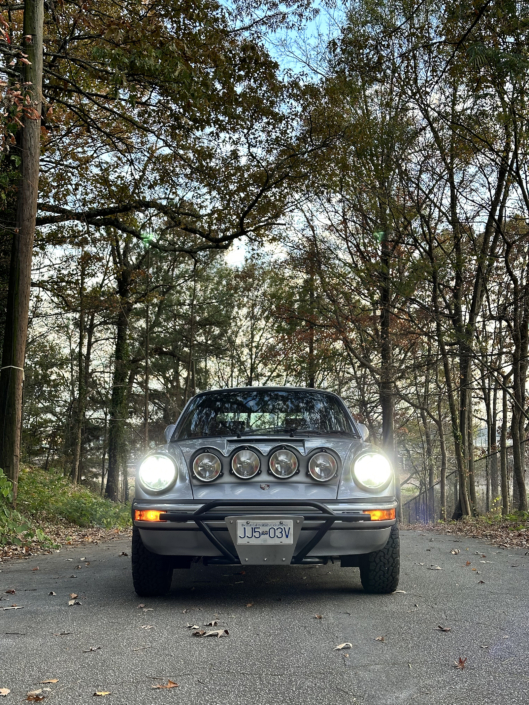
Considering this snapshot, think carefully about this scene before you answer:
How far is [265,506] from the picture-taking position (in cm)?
420

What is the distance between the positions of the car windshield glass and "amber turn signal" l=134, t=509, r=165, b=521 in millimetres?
1020

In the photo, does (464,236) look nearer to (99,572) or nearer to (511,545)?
(511,545)

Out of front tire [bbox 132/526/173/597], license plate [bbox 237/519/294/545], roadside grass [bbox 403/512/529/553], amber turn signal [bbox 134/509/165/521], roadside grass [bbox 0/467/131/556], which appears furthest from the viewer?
roadside grass [bbox 403/512/529/553]

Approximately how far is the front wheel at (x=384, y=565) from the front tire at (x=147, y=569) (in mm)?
1482

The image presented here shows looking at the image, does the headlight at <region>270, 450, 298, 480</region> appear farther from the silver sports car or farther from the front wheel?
the front wheel

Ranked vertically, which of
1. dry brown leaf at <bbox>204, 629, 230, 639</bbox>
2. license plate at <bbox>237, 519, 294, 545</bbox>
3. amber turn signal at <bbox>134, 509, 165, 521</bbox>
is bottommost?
dry brown leaf at <bbox>204, 629, 230, 639</bbox>

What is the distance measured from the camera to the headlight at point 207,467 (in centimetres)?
436

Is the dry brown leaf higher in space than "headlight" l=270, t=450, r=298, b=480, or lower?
lower

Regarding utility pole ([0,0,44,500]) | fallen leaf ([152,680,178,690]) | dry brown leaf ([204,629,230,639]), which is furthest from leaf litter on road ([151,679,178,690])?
utility pole ([0,0,44,500])

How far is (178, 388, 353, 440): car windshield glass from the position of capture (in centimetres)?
537

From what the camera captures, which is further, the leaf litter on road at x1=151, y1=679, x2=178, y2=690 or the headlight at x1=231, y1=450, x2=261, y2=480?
the headlight at x1=231, y1=450, x2=261, y2=480

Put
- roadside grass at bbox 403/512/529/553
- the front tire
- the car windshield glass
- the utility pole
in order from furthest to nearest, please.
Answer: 1. the utility pole
2. roadside grass at bbox 403/512/529/553
3. the car windshield glass
4. the front tire

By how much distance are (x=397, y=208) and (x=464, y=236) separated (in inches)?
106

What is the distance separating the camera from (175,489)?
171 inches
